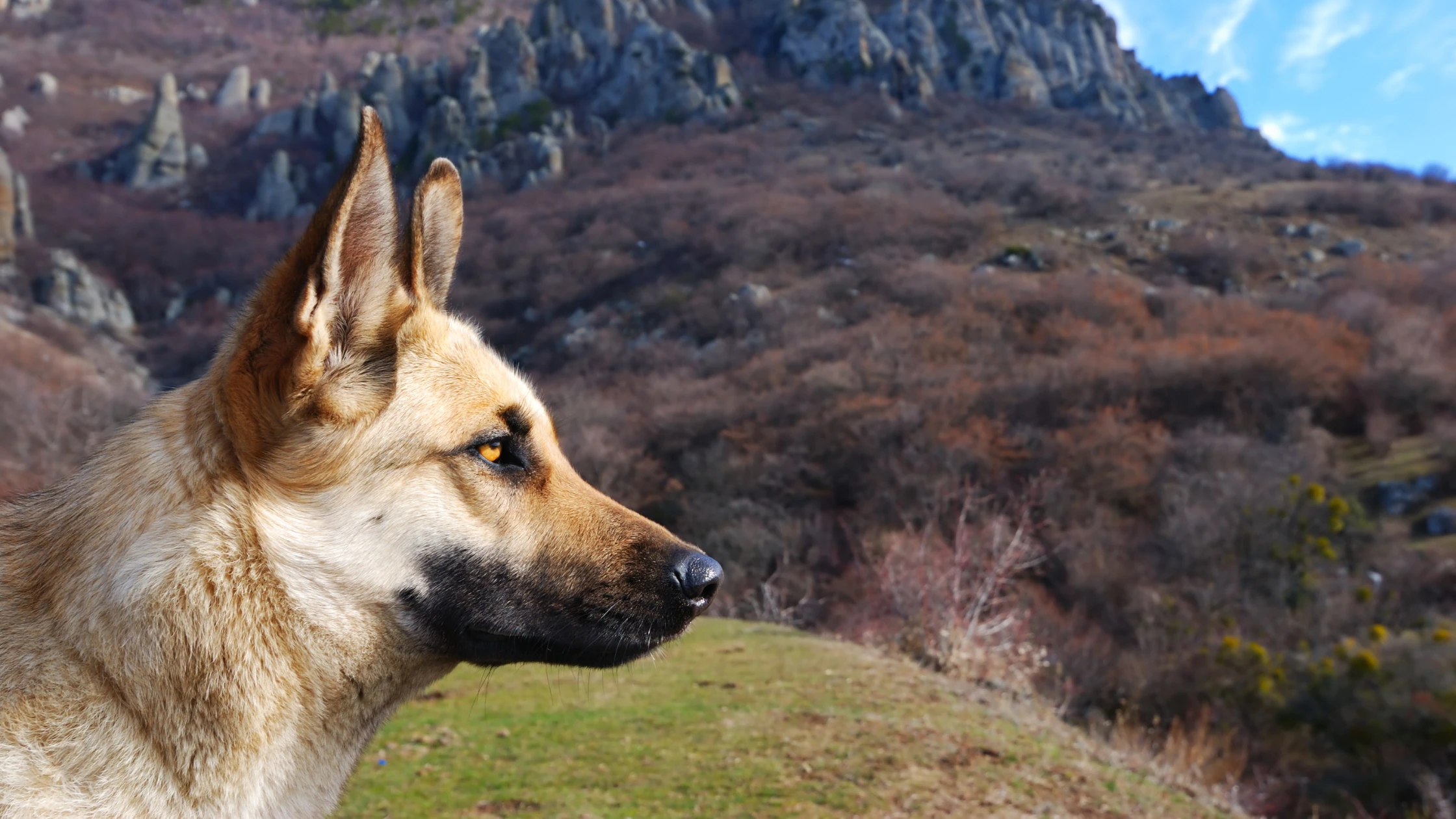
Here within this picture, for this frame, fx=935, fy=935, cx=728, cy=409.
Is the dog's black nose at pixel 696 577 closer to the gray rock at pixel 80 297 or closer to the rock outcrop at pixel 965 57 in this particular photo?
the gray rock at pixel 80 297

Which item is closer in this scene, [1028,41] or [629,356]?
[629,356]

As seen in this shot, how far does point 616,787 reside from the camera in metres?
6.52

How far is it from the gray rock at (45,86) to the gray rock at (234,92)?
14.4 meters

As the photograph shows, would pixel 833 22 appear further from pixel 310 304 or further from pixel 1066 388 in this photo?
pixel 310 304

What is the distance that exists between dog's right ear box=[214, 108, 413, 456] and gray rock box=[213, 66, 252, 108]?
4587 inches

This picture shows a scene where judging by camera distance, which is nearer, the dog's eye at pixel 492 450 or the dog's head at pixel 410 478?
the dog's head at pixel 410 478

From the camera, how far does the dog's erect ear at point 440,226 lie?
303 centimetres

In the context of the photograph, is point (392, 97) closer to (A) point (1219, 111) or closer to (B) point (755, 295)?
(B) point (755, 295)

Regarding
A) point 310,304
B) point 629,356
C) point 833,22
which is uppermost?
point 833,22

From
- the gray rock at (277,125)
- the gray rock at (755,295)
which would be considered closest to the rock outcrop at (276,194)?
the gray rock at (277,125)

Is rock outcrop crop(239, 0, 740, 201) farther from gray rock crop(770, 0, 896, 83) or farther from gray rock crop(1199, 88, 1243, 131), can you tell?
gray rock crop(1199, 88, 1243, 131)

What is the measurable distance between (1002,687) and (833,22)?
321ft

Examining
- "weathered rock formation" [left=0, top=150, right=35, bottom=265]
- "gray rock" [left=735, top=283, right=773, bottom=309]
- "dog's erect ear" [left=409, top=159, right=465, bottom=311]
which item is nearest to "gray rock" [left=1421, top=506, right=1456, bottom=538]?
"dog's erect ear" [left=409, top=159, right=465, bottom=311]

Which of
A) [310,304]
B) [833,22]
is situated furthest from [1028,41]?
[310,304]
